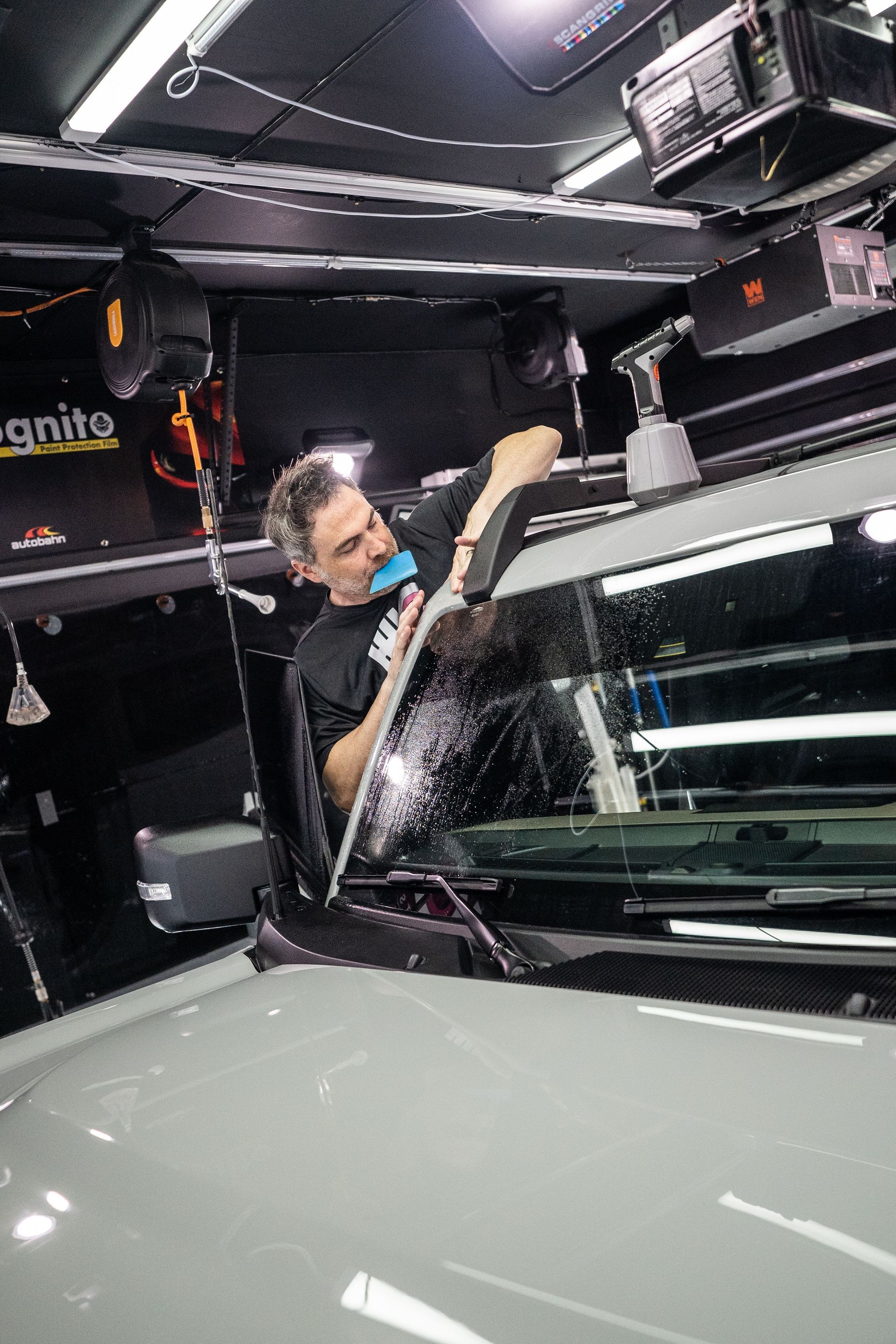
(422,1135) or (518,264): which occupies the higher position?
(518,264)

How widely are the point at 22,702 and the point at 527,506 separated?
3854 millimetres

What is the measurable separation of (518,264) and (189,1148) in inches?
237

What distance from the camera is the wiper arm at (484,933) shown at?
1329mm

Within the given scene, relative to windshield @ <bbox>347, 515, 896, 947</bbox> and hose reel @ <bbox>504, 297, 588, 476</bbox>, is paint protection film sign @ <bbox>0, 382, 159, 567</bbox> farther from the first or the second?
windshield @ <bbox>347, 515, 896, 947</bbox>

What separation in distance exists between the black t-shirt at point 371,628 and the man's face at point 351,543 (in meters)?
0.09

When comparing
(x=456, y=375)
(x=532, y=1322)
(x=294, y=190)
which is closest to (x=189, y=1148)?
(x=532, y=1322)

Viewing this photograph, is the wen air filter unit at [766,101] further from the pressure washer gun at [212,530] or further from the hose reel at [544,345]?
the hose reel at [544,345]

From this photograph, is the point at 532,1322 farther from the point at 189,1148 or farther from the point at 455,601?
the point at 455,601

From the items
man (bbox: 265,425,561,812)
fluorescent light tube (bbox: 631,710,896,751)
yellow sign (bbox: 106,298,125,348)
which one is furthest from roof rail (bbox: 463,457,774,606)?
yellow sign (bbox: 106,298,125,348)

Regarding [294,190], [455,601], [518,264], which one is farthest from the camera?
[518,264]

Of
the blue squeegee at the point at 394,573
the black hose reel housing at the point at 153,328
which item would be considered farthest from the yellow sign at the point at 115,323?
the blue squeegee at the point at 394,573

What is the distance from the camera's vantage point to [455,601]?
1.81 meters

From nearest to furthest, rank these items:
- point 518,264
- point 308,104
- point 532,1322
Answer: point 532,1322 → point 308,104 → point 518,264

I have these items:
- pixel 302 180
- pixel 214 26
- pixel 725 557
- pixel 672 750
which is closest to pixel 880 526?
pixel 725 557
